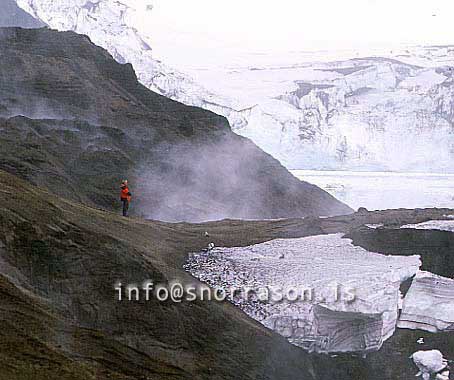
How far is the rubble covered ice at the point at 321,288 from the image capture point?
1342cm

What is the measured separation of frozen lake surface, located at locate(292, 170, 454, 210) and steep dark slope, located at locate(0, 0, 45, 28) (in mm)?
36923

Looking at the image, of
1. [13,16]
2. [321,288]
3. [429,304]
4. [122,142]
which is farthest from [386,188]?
[321,288]

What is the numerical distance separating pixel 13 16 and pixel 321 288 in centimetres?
7638

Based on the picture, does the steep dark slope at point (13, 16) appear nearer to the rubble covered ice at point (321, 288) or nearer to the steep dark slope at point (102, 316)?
the rubble covered ice at point (321, 288)

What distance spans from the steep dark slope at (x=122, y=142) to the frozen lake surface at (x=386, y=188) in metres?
15.8

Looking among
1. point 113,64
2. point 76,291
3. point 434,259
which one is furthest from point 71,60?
point 76,291

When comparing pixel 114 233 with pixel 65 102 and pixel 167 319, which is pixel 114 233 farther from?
pixel 65 102

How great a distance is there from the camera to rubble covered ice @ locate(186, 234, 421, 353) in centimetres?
1342

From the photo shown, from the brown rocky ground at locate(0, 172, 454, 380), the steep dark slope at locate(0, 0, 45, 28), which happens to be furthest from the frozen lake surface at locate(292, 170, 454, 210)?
the brown rocky ground at locate(0, 172, 454, 380)

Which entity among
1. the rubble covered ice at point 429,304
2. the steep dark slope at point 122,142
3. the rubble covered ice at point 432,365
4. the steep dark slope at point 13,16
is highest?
the steep dark slope at point 13,16

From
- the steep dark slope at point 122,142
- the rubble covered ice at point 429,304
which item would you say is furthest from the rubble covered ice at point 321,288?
the steep dark slope at point 122,142

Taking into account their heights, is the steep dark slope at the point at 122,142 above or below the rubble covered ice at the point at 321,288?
above

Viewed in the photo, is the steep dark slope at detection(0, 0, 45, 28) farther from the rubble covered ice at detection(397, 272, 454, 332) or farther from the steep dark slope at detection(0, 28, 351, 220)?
the rubble covered ice at detection(397, 272, 454, 332)

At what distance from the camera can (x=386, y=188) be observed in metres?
66.5
